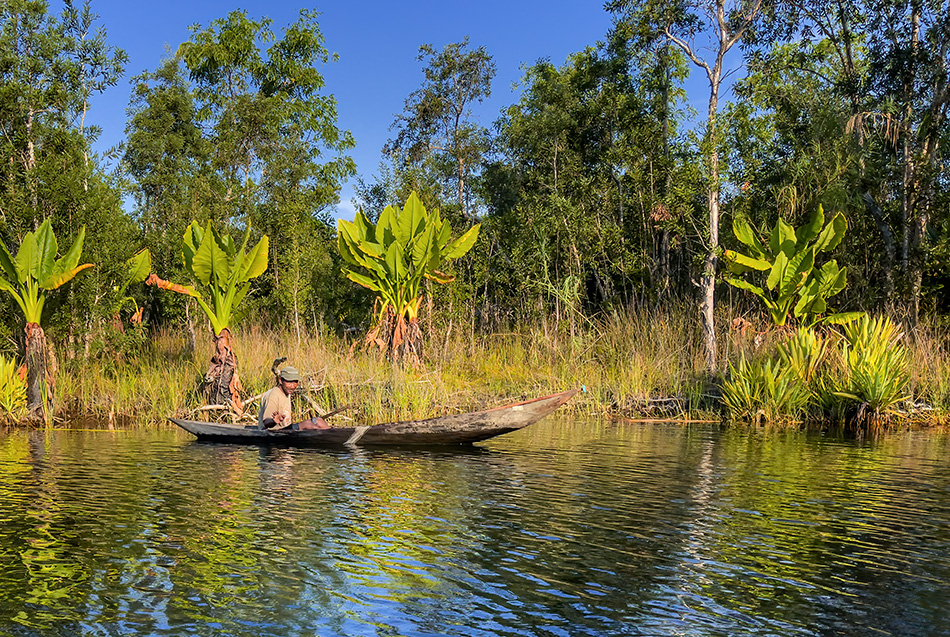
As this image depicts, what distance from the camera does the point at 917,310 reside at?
Answer: 19500 millimetres

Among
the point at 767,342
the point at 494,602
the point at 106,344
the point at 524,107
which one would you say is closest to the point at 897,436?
the point at 767,342

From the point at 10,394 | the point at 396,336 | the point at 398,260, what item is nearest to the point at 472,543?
the point at 10,394

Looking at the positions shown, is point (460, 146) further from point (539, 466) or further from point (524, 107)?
point (539, 466)

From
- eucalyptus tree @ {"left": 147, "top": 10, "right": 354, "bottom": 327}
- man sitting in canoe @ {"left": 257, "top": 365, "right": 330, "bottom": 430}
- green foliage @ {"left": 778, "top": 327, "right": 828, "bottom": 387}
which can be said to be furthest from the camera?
eucalyptus tree @ {"left": 147, "top": 10, "right": 354, "bottom": 327}

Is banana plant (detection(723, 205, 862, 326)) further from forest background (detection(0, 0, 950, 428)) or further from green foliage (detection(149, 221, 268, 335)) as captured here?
green foliage (detection(149, 221, 268, 335))

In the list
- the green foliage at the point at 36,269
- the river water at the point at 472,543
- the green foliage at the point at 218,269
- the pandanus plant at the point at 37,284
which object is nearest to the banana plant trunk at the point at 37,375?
the pandanus plant at the point at 37,284

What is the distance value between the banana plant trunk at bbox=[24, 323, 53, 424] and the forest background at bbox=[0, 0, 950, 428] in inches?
26.6

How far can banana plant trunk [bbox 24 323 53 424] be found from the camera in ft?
50.3

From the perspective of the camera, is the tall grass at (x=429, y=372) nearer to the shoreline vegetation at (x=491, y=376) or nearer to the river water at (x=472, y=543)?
the shoreline vegetation at (x=491, y=376)

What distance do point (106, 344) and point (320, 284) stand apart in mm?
9747

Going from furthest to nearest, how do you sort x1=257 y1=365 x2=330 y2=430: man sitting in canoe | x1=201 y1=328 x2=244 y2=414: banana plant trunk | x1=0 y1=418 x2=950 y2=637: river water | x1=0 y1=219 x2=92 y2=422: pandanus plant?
x1=201 y1=328 x2=244 y2=414: banana plant trunk < x1=0 y1=219 x2=92 y2=422: pandanus plant < x1=257 y1=365 x2=330 y2=430: man sitting in canoe < x1=0 y1=418 x2=950 y2=637: river water

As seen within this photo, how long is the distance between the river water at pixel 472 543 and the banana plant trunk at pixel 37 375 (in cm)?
343

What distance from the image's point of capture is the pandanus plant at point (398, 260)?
18969 mm

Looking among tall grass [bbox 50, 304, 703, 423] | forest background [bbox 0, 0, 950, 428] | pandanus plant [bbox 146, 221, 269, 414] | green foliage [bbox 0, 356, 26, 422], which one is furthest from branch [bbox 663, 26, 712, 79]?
green foliage [bbox 0, 356, 26, 422]
